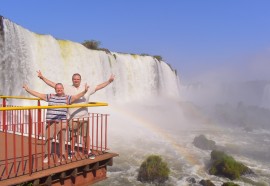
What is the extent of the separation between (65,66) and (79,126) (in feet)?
59.5

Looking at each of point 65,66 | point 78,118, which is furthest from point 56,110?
point 65,66

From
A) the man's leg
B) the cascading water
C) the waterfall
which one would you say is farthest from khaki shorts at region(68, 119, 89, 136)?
the waterfall

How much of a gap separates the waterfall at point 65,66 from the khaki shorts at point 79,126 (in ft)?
43.9

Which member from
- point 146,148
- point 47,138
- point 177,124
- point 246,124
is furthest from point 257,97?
point 47,138

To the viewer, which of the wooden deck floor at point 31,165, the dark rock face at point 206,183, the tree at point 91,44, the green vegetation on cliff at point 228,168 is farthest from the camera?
the tree at point 91,44

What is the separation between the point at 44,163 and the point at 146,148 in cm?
1468

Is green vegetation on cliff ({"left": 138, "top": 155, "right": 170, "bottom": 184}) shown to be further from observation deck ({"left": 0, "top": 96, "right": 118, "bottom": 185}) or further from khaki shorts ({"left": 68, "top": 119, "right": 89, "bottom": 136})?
khaki shorts ({"left": 68, "top": 119, "right": 89, "bottom": 136})

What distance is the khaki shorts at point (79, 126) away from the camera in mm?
6598

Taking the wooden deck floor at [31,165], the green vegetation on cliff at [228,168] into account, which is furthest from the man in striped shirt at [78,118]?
the green vegetation on cliff at [228,168]

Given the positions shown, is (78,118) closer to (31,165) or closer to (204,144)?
(31,165)

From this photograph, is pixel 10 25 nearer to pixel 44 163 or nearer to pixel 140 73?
pixel 44 163

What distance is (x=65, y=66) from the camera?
24.1m

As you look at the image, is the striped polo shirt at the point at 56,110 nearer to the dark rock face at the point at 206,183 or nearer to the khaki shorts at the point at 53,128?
the khaki shorts at the point at 53,128

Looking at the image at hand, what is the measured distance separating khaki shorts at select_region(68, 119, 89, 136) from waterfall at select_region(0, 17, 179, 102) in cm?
1337
